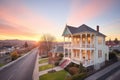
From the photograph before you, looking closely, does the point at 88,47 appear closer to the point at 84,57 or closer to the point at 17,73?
the point at 84,57

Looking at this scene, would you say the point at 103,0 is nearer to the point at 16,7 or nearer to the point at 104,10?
the point at 104,10

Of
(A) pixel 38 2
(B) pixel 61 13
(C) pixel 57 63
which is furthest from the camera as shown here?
(C) pixel 57 63

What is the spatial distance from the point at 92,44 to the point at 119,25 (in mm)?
12339

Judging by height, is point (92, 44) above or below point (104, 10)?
below

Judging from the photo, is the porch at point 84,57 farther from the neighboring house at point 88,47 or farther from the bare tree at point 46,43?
the bare tree at point 46,43

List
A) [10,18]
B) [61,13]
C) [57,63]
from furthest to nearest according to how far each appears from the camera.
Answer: [57,63] < [61,13] < [10,18]

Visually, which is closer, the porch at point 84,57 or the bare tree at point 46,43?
the porch at point 84,57

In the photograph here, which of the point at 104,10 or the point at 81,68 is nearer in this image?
the point at 81,68

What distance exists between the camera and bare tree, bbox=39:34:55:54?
52.6 m

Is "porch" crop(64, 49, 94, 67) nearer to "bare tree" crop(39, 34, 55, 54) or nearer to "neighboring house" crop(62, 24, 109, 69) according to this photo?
"neighboring house" crop(62, 24, 109, 69)

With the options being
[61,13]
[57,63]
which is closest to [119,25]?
[61,13]

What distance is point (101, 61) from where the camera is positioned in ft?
75.5

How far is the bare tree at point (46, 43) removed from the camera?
173ft

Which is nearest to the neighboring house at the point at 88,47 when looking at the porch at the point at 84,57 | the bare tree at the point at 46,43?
the porch at the point at 84,57
